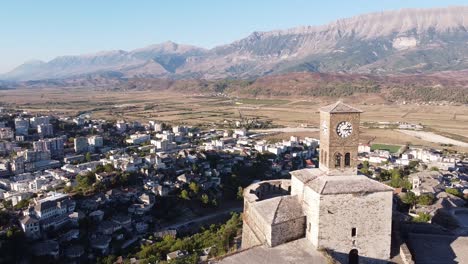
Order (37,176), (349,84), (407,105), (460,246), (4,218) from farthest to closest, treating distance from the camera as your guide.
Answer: (349,84)
(407,105)
(37,176)
(4,218)
(460,246)

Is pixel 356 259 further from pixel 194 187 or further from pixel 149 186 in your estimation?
pixel 149 186

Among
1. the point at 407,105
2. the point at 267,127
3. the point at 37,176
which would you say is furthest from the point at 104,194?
the point at 407,105

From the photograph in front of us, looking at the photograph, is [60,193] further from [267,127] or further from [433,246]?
[267,127]

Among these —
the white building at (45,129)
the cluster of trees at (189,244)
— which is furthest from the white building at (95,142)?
the cluster of trees at (189,244)

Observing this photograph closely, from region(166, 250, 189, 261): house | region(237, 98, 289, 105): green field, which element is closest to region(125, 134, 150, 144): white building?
region(166, 250, 189, 261): house

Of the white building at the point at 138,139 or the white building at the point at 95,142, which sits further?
the white building at the point at 138,139

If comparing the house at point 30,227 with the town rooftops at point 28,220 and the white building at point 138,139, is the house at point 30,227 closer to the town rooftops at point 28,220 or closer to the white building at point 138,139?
the town rooftops at point 28,220

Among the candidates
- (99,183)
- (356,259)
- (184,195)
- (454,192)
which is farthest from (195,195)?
(356,259)
